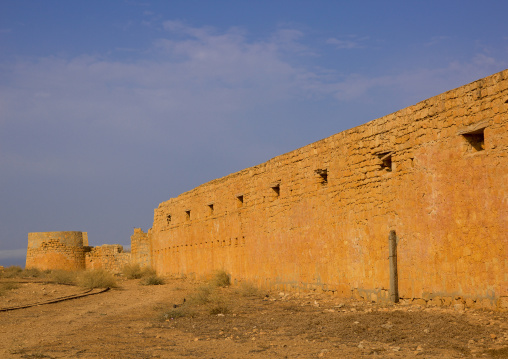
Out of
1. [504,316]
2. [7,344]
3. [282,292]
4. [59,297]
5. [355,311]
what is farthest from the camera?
[59,297]

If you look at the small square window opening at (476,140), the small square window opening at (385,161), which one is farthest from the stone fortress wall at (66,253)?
the small square window opening at (476,140)

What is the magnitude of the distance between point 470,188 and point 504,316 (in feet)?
6.47


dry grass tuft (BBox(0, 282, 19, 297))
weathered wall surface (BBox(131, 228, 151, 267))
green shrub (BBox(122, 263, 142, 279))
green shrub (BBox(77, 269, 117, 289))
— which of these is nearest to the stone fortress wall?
weathered wall surface (BBox(131, 228, 151, 267))

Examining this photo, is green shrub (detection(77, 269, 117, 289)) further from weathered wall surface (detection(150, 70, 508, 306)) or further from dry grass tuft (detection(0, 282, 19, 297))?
weathered wall surface (detection(150, 70, 508, 306))

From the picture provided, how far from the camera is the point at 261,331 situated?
8773 millimetres

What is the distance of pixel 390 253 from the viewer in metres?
10.4

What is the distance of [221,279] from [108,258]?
18.5 metres

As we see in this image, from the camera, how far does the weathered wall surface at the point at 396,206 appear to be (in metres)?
8.44

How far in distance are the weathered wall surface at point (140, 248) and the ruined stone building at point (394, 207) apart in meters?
11.8

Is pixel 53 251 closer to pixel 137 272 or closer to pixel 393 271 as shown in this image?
pixel 137 272

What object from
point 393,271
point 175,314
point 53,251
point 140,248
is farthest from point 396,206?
point 53,251

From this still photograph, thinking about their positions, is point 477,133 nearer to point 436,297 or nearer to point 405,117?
point 405,117

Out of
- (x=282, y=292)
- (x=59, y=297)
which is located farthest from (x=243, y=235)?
(x=59, y=297)

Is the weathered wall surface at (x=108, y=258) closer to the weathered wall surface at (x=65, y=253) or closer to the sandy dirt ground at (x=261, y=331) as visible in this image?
the weathered wall surface at (x=65, y=253)
